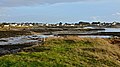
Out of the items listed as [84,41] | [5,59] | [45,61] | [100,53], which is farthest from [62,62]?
[84,41]

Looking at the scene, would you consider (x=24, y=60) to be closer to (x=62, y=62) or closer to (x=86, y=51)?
(x=62, y=62)

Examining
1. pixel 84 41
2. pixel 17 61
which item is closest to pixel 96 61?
pixel 17 61

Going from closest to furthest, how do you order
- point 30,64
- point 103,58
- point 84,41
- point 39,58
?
point 30,64
point 39,58
point 103,58
point 84,41

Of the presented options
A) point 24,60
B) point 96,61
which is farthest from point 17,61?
point 96,61

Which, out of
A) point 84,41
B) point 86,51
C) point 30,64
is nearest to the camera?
point 30,64

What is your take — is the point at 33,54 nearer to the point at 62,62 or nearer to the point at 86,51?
the point at 62,62

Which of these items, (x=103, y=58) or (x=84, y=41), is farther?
(x=84, y=41)

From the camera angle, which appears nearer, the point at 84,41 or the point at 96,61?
the point at 96,61

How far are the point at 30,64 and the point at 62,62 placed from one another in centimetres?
236

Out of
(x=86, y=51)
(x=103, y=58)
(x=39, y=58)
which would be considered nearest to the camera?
(x=39, y=58)

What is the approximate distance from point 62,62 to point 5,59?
3986 millimetres

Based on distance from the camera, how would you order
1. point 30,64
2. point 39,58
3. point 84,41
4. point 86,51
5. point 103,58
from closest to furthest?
1. point 30,64
2. point 39,58
3. point 103,58
4. point 86,51
5. point 84,41

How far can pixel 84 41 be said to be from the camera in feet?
106

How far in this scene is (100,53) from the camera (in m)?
25.7
